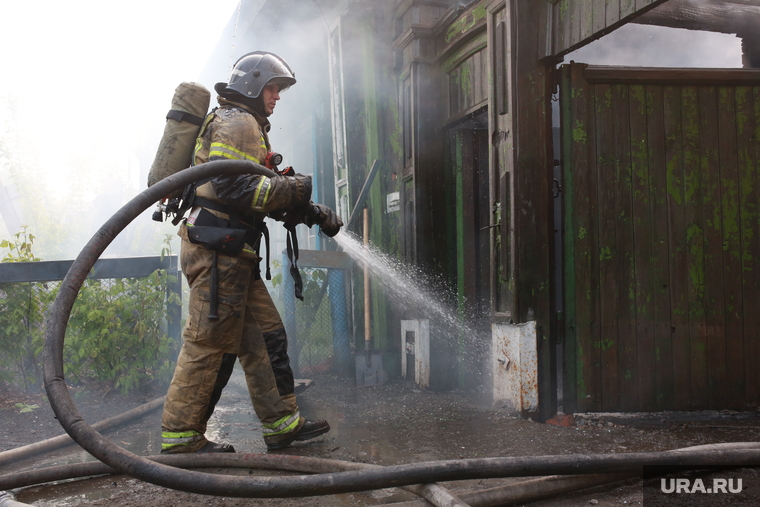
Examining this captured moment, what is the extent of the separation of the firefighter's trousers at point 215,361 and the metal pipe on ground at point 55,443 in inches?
31.7

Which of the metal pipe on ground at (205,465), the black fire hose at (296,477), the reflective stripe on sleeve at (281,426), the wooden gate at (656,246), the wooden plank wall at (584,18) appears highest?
the wooden plank wall at (584,18)

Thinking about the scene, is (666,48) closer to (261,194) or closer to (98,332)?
(261,194)

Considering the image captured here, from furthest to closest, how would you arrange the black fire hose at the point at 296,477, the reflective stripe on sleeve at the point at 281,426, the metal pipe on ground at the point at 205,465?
the reflective stripe on sleeve at the point at 281,426, the metal pipe on ground at the point at 205,465, the black fire hose at the point at 296,477

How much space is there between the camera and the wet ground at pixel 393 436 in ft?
A: 7.70

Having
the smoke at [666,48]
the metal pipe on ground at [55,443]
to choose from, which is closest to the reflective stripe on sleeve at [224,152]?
the metal pipe on ground at [55,443]

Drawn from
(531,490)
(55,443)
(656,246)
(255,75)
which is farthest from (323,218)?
(656,246)

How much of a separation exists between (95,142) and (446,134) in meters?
26.7

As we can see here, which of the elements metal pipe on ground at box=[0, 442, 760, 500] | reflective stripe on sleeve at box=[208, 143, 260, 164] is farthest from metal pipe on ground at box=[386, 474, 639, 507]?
reflective stripe on sleeve at box=[208, 143, 260, 164]

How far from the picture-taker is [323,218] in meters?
3.26

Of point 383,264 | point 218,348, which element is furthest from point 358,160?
point 218,348

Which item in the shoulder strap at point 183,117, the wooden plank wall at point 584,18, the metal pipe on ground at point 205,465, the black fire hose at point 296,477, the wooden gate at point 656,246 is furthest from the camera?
the wooden gate at point 656,246

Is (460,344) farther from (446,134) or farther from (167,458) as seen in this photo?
(167,458)

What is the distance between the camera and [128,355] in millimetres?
4578

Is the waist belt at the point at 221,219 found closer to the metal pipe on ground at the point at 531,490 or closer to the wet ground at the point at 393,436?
the wet ground at the point at 393,436
